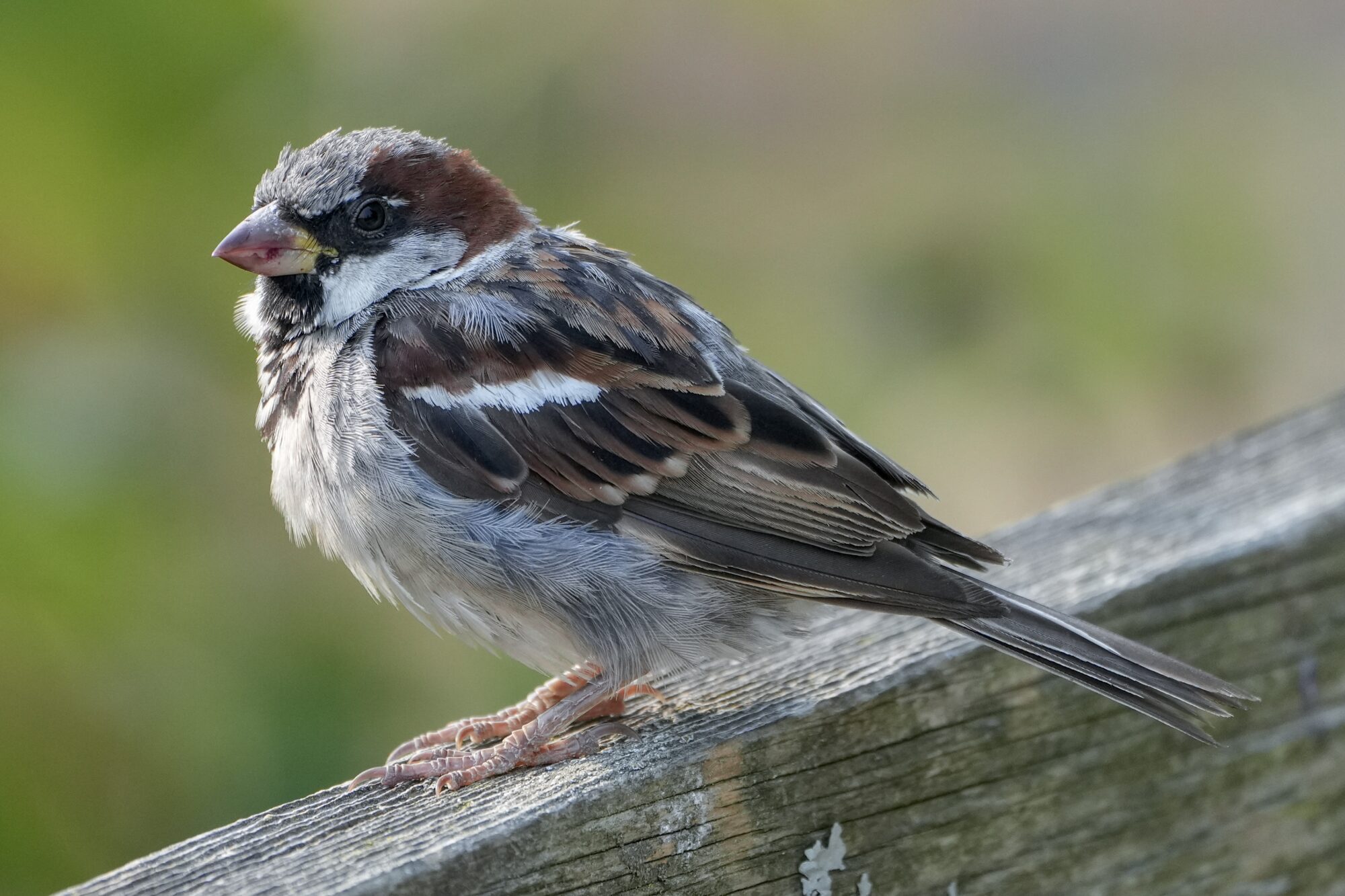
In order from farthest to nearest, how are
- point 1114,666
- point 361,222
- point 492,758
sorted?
1. point 361,222
2. point 492,758
3. point 1114,666

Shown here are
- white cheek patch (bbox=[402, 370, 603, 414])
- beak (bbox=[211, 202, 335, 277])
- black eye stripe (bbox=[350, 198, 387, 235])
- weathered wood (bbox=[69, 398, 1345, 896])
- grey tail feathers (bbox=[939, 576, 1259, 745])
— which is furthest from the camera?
black eye stripe (bbox=[350, 198, 387, 235])

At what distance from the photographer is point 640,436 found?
2322 mm

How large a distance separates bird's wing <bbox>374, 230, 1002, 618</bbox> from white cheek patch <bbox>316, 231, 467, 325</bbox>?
0.40ft

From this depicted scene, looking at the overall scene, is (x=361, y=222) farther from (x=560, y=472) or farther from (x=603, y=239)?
(x=560, y=472)

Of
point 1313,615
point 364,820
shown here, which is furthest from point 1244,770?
point 364,820

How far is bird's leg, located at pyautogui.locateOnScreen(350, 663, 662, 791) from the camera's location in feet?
5.91

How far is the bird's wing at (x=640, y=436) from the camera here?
2.21 m

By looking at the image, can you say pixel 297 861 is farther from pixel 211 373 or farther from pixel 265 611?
pixel 211 373

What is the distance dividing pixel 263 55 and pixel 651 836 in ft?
5.84

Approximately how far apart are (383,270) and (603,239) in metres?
0.57

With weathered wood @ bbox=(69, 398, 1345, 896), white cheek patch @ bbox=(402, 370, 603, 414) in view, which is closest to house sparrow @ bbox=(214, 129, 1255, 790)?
white cheek patch @ bbox=(402, 370, 603, 414)

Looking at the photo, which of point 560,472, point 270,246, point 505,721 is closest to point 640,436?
point 560,472

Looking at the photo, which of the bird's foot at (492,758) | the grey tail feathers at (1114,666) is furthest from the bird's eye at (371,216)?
the grey tail feathers at (1114,666)

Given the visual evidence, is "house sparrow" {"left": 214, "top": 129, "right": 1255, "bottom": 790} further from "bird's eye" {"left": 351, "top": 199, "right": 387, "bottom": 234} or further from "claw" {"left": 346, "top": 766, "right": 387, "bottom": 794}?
"claw" {"left": 346, "top": 766, "right": 387, "bottom": 794}
